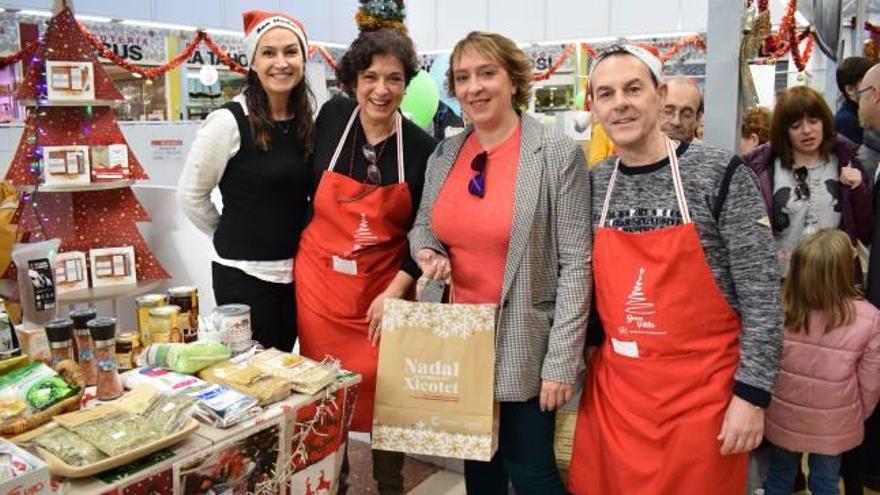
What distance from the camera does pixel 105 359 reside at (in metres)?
1.60

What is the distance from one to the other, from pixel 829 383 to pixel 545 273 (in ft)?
3.42

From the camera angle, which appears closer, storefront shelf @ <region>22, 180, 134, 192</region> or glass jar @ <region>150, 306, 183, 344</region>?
glass jar @ <region>150, 306, 183, 344</region>

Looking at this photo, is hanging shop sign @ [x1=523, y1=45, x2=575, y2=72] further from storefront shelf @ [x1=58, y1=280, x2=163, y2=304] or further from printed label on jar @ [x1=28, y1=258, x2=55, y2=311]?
printed label on jar @ [x1=28, y1=258, x2=55, y2=311]

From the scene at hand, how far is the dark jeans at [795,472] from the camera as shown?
2.24 meters

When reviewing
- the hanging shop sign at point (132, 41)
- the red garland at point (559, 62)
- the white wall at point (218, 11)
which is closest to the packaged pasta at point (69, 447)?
the white wall at point (218, 11)

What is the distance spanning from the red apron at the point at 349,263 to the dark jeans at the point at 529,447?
52 cm

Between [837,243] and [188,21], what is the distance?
930cm

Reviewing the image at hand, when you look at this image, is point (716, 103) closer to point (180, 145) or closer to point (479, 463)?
point (479, 463)

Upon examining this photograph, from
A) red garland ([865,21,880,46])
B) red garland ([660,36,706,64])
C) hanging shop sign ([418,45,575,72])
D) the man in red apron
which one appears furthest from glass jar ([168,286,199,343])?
hanging shop sign ([418,45,575,72])

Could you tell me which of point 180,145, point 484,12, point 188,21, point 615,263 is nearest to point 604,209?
point 615,263

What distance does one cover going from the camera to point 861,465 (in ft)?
8.20

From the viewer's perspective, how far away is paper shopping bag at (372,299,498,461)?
1690mm

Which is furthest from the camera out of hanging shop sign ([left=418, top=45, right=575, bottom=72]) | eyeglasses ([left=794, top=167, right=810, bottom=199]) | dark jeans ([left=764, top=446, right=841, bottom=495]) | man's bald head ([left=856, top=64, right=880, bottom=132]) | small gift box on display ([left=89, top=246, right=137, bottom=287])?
hanging shop sign ([left=418, top=45, right=575, bottom=72])

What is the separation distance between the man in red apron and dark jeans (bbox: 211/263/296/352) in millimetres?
1047
